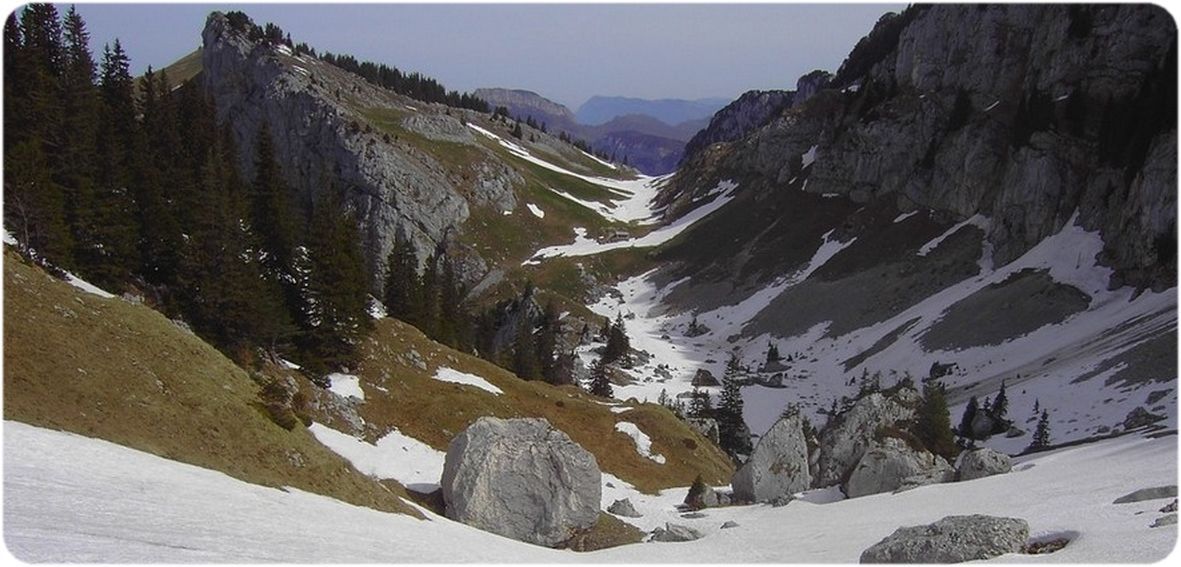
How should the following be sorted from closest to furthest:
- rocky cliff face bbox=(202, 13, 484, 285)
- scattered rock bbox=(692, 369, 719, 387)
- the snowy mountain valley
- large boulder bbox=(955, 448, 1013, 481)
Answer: the snowy mountain valley, large boulder bbox=(955, 448, 1013, 481), scattered rock bbox=(692, 369, 719, 387), rocky cliff face bbox=(202, 13, 484, 285)

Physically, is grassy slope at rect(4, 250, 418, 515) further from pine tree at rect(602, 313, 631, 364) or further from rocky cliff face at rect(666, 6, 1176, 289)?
rocky cliff face at rect(666, 6, 1176, 289)

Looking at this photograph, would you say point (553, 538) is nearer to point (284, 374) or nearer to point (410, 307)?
point (284, 374)

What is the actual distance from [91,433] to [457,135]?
154292 millimetres

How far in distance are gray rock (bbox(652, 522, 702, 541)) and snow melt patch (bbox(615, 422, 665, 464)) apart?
699 inches

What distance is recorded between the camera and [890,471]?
1451 inches

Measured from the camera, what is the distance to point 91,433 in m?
20.8

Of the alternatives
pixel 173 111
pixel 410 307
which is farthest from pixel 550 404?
pixel 173 111

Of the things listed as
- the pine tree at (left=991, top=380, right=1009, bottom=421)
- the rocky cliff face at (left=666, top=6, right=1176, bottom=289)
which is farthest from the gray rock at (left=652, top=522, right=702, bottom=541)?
the rocky cliff face at (left=666, top=6, right=1176, bottom=289)

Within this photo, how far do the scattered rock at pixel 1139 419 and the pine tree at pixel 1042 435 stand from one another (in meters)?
4.75

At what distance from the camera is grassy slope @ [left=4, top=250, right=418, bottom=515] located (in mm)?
21500

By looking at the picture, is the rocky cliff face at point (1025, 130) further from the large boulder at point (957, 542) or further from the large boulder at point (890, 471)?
the large boulder at point (957, 542)

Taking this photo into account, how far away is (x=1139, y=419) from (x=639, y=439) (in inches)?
1329

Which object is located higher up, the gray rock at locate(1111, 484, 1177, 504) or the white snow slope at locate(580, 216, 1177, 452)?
the white snow slope at locate(580, 216, 1177, 452)

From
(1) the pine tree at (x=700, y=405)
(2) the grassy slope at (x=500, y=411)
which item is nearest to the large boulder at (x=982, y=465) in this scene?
(2) the grassy slope at (x=500, y=411)
